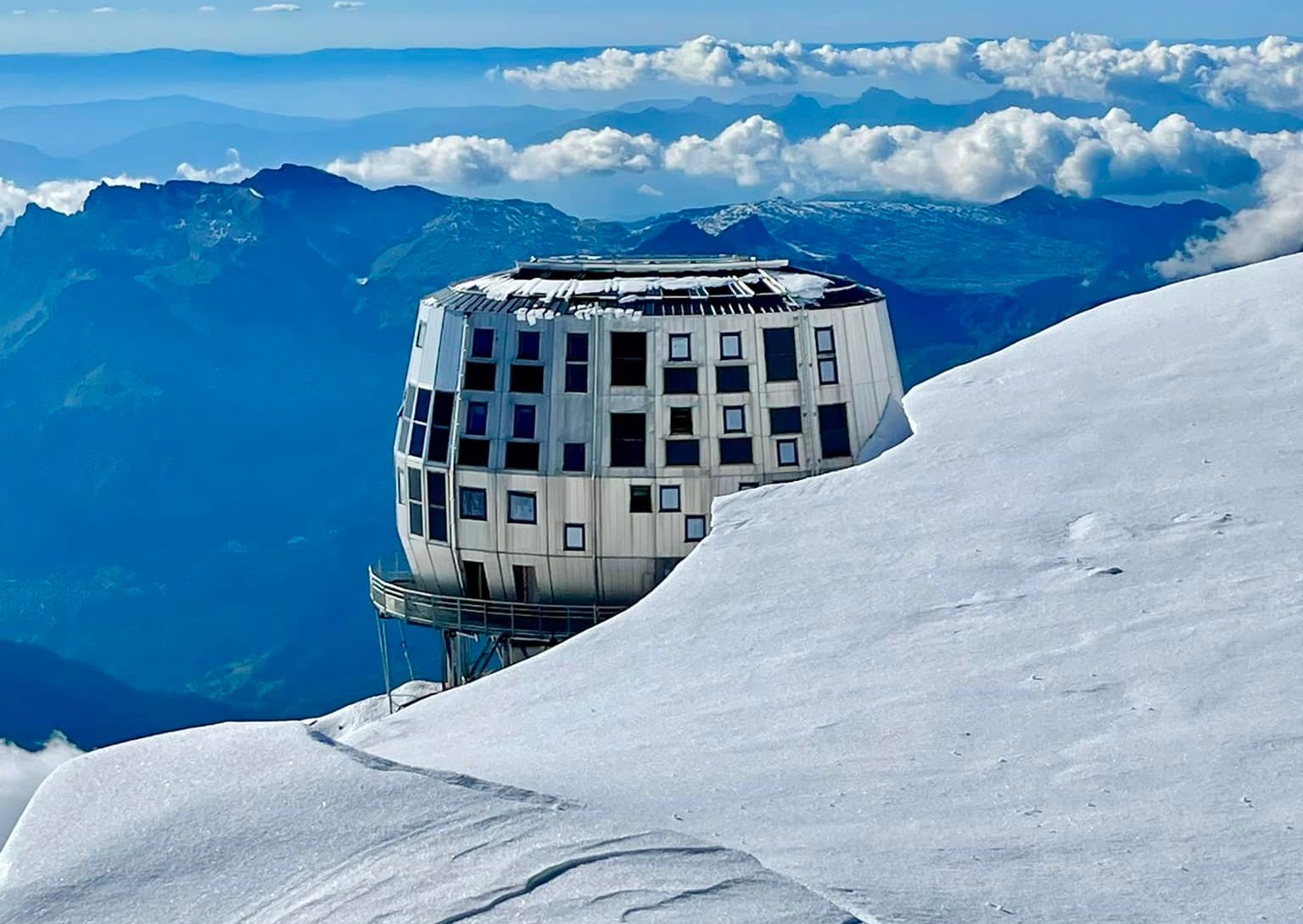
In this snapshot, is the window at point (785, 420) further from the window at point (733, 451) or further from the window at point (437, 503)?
the window at point (437, 503)

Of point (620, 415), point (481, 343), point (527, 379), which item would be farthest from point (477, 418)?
point (620, 415)

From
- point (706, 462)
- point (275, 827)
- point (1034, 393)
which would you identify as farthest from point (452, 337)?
point (275, 827)

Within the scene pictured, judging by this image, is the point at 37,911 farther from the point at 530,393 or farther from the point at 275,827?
the point at 530,393

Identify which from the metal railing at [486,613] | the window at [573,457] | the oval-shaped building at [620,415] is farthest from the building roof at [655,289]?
the metal railing at [486,613]

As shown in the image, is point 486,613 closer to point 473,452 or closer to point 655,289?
point 473,452

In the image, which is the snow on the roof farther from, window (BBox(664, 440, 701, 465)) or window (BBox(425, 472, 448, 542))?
window (BBox(425, 472, 448, 542))
